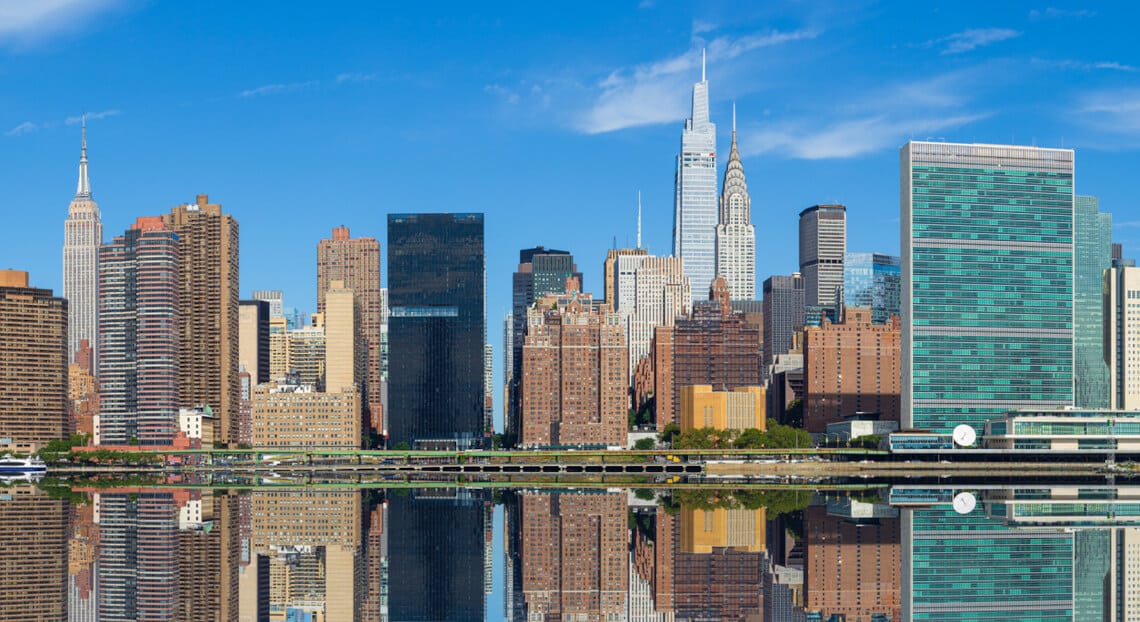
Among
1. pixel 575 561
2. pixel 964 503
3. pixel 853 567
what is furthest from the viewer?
pixel 964 503

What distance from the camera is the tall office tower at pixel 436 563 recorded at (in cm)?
6825

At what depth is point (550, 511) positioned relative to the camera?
394ft

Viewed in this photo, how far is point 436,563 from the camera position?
83250 mm

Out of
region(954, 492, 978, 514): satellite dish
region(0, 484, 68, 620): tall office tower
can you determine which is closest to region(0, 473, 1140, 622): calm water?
region(0, 484, 68, 620): tall office tower

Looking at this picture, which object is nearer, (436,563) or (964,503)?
(436,563)

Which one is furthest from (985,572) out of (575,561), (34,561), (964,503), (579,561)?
(964,503)

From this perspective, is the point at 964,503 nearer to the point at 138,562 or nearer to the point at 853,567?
the point at 853,567

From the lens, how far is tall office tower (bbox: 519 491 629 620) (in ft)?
217

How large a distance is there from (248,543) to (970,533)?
139 feet

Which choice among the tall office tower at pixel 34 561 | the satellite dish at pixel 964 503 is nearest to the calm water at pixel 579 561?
the tall office tower at pixel 34 561

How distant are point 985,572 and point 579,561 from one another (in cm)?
1999

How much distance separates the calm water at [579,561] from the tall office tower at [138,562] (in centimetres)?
20

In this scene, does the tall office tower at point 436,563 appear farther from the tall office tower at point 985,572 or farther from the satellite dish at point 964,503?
the satellite dish at point 964,503

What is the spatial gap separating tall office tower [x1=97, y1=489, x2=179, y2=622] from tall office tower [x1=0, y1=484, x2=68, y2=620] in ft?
6.50
